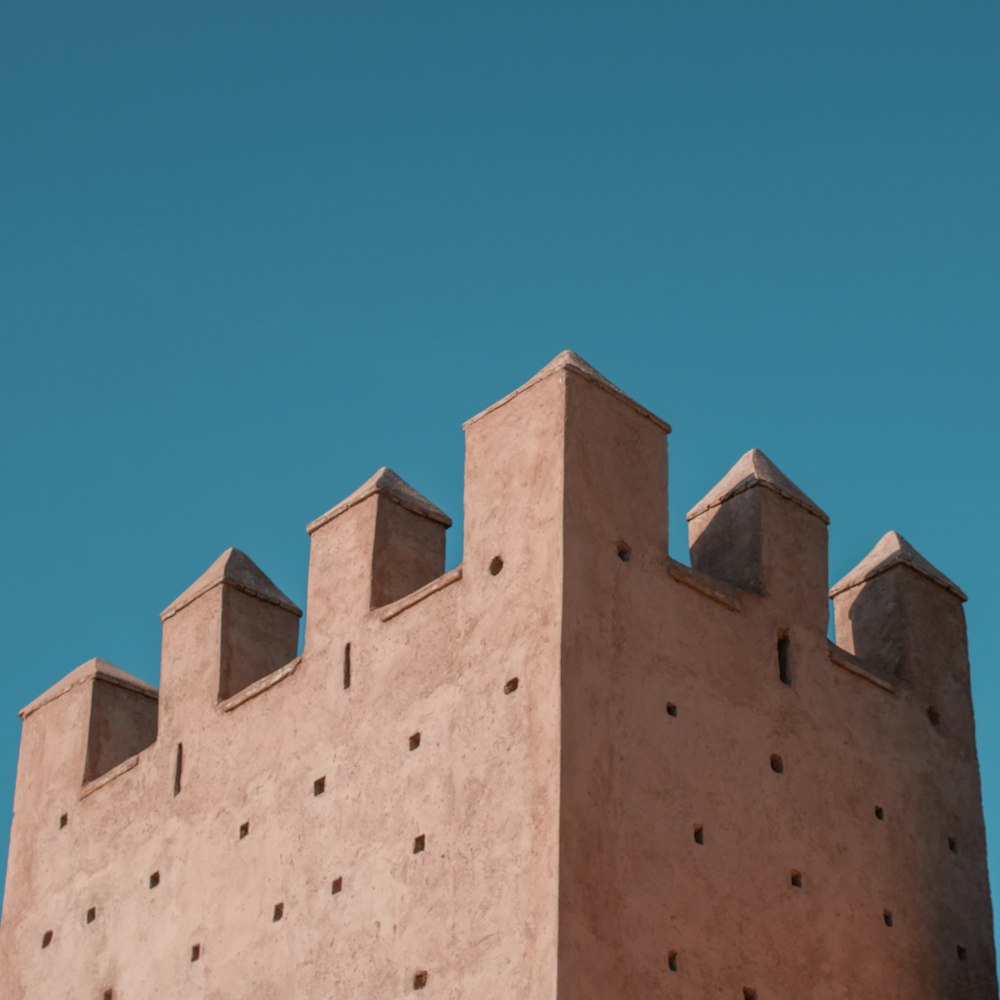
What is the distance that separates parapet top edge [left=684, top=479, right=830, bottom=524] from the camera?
20734 mm

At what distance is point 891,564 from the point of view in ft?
71.9

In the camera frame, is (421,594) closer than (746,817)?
No

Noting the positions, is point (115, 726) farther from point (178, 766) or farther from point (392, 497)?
point (392, 497)

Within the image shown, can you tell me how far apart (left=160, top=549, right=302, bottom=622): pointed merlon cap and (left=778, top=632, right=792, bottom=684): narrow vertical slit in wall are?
16.5ft

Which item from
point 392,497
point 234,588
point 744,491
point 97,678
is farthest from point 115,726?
point 744,491

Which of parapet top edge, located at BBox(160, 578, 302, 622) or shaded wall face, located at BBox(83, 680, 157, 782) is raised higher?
parapet top edge, located at BBox(160, 578, 302, 622)

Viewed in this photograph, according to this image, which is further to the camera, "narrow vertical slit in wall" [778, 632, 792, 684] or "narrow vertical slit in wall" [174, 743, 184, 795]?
"narrow vertical slit in wall" [174, 743, 184, 795]

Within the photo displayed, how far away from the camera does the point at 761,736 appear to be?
1944 centimetres

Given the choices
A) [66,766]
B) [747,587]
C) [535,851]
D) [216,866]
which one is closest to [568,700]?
[535,851]

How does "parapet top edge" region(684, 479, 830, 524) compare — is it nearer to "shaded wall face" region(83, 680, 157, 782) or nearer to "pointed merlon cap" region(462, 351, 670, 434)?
"pointed merlon cap" region(462, 351, 670, 434)

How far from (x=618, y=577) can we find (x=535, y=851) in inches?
102

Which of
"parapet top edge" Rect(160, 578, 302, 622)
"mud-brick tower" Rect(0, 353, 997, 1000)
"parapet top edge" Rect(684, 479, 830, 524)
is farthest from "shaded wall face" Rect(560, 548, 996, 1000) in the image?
"parapet top edge" Rect(160, 578, 302, 622)

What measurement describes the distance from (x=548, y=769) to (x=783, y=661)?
11.0 ft

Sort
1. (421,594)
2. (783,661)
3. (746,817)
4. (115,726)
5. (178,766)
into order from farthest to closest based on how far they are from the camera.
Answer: (115,726), (178,766), (783,661), (421,594), (746,817)
